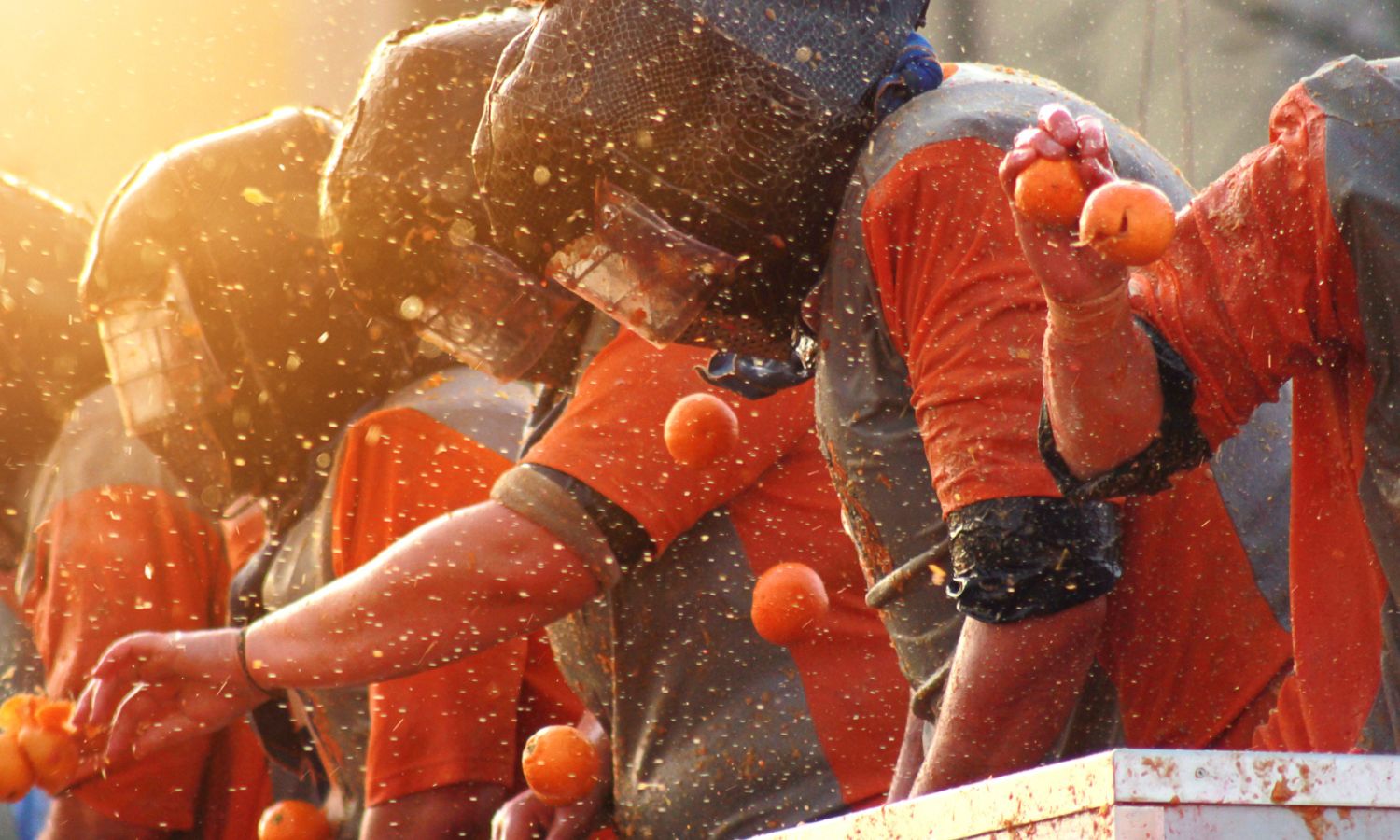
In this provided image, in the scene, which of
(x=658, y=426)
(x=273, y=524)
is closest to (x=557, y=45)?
(x=658, y=426)

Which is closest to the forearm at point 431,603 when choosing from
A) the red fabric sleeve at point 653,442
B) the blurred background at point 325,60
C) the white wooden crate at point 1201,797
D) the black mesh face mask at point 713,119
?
the red fabric sleeve at point 653,442

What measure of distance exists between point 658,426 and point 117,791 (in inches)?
94.6

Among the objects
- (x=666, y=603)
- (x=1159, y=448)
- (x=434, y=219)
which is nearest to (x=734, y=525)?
(x=666, y=603)

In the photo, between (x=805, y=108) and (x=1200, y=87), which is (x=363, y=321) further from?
(x=1200, y=87)

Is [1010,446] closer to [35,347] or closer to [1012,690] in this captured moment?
[1012,690]

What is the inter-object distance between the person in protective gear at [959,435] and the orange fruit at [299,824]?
1.97 m

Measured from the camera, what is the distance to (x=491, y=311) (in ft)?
9.77

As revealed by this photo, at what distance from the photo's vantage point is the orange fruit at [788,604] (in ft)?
8.50

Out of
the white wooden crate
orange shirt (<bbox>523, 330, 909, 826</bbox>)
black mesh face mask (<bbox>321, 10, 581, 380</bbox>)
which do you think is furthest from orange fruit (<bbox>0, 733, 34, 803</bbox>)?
the white wooden crate

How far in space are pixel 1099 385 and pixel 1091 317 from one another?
73 millimetres

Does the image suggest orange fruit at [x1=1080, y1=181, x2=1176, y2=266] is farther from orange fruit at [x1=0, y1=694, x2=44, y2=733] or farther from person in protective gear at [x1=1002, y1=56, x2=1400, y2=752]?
orange fruit at [x1=0, y1=694, x2=44, y2=733]

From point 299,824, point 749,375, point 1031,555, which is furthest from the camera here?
point 299,824

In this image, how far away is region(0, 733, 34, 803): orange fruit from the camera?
313cm

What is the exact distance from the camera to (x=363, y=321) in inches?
150
